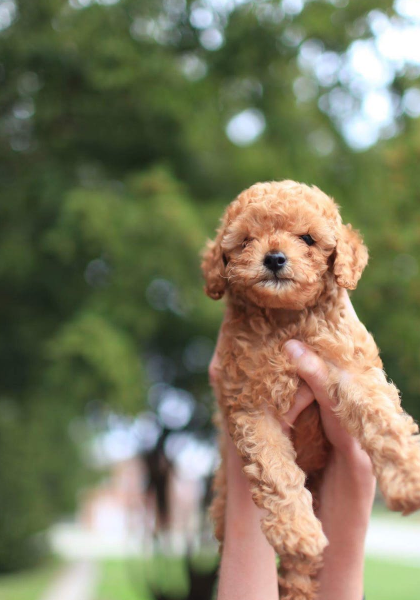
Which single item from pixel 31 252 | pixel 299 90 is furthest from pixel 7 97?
pixel 299 90

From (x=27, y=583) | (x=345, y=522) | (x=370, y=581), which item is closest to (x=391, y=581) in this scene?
(x=370, y=581)

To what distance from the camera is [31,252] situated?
41.0 ft

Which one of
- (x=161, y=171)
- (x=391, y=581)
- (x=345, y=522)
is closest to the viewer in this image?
(x=345, y=522)

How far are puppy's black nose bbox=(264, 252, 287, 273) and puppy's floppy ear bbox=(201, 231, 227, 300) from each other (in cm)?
37

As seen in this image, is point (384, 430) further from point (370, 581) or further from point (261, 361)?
point (370, 581)

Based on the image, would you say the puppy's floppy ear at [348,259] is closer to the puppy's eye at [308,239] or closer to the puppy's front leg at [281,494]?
the puppy's eye at [308,239]

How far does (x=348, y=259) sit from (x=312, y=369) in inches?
22.3

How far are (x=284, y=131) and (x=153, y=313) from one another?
4785 millimetres

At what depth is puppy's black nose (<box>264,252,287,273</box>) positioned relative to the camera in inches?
111

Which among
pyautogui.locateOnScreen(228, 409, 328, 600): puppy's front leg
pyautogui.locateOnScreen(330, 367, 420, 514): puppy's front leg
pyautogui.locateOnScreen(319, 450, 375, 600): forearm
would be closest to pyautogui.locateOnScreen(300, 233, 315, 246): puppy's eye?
pyautogui.locateOnScreen(330, 367, 420, 514): puppy's front leg

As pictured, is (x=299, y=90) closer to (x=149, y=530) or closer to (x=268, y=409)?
(x=149, y=530)

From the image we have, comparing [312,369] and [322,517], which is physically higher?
[312,369]

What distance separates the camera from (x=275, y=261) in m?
2.81

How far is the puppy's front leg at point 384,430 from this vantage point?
2.41 metres
